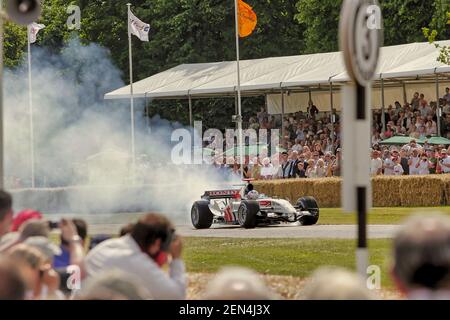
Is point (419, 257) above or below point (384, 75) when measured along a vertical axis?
below

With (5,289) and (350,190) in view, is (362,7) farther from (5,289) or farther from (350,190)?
(5,289)

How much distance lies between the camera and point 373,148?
38.6m

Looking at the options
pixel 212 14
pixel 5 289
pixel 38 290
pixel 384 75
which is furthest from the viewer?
pixel 212 14

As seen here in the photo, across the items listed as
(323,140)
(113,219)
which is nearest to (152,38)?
(323,140)

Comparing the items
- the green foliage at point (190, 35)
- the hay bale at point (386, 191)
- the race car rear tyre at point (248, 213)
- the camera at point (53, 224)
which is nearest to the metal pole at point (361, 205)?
the camera at point (53, 224)

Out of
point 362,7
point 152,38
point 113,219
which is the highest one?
point 152,38

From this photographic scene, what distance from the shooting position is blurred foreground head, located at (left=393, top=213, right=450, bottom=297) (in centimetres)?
540

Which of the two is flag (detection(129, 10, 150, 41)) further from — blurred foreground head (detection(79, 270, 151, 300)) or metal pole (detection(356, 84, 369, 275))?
blurred foreground head (detection(79, 270, 151, 300))

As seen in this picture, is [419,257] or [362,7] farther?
[362,7]

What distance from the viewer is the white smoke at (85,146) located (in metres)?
38.3

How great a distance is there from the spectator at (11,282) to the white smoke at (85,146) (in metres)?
26.9

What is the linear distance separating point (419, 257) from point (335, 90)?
149 ft

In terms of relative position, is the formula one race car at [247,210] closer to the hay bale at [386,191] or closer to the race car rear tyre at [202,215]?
the race car rear tyre at [202,215]

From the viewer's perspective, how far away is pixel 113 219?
105ft
